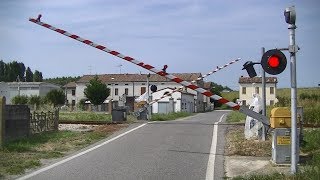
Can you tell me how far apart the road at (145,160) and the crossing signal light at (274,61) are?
95.6 inches

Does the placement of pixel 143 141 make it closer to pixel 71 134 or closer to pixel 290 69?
pixel 71 134

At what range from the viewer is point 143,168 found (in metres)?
10.2

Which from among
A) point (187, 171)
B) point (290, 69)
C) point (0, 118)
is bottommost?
point (187, 171)

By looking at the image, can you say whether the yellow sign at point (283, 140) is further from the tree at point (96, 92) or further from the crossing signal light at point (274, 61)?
the tree at point (96, 92)

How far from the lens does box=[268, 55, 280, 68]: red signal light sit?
945 cm

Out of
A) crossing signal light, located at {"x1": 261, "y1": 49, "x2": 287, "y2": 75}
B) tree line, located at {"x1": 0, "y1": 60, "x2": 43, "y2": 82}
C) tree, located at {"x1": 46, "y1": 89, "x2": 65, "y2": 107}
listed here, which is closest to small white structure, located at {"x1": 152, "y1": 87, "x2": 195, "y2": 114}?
tree, located at {"x1": 46, "y1": 89, "x2": 65, "y2": 107}

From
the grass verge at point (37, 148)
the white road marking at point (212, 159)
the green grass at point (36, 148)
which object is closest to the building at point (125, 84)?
the grass verge at point (37, 148)

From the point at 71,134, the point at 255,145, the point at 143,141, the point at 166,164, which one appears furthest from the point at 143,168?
the point at 71,134

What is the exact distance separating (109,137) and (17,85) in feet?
297

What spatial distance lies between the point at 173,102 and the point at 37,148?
4651 cm

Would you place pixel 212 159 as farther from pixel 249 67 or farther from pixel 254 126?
pixel 254 126

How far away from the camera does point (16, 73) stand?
460 feet

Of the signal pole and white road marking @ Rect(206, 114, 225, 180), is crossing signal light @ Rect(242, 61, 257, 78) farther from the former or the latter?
the signal pole

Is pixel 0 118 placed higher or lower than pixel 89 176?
higher
